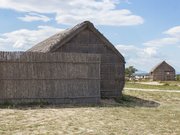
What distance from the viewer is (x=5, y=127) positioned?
1254 centimetres

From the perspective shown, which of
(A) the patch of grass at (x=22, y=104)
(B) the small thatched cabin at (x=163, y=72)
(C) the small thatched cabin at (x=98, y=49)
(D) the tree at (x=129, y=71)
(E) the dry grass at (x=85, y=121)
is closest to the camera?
(E) the dry grass at (x=85, y=121)

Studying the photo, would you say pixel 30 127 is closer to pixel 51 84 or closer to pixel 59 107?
pixel 59 107

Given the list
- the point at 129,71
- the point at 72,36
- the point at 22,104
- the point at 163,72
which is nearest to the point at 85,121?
the point at 22,104

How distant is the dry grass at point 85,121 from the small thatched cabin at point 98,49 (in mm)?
5207

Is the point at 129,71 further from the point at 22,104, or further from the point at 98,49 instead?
the point at 22,104

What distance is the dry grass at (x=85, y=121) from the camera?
12.4 m

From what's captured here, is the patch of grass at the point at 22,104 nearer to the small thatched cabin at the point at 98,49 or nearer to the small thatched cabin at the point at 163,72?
the small thatched cabin at the point at 98,49

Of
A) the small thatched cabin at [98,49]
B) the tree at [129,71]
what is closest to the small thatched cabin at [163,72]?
the tree at [129,71]

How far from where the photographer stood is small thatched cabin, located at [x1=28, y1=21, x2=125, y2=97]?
73.0 ft

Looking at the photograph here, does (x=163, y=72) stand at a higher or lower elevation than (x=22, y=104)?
higher

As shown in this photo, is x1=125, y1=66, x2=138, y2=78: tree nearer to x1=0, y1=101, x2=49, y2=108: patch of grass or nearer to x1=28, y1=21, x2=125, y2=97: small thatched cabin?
x1=28, y1=21, x2=125, y2=97: small thatched cabin

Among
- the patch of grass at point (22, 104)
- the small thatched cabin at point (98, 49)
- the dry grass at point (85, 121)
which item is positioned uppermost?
the small thatched cabin at point (98, 49)

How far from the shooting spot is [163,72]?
86438 millimetres

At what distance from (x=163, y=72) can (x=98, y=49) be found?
2554 inches
